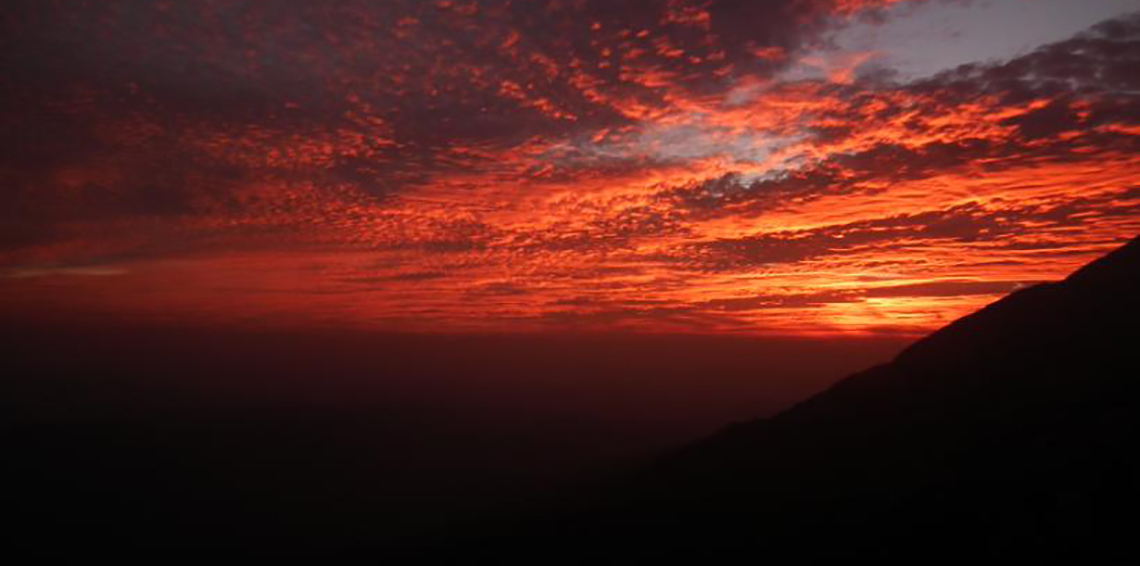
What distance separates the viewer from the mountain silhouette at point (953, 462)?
1009 inches

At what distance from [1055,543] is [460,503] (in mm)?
197676

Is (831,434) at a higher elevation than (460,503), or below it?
higher

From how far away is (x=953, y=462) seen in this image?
34.9m

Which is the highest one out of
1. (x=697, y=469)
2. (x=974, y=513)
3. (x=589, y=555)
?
(x=974, y=513)

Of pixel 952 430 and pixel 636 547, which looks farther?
pixel 636 547

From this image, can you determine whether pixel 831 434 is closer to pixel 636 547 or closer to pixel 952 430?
pixel 952 430

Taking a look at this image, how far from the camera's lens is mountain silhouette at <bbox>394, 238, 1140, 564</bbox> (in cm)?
2562

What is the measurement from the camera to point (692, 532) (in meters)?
49.1

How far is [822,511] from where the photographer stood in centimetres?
3881

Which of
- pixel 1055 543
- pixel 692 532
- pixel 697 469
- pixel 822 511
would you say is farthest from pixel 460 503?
pixel 1055 543

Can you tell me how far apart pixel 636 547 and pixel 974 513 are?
1267 inches

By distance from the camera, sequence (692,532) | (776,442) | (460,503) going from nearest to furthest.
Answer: (692,532) → (776,442) → (460,503)

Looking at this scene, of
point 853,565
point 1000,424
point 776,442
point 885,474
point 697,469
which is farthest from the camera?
point 697,469

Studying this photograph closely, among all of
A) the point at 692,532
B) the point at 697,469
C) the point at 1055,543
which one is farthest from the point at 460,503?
the point at 1055,543
